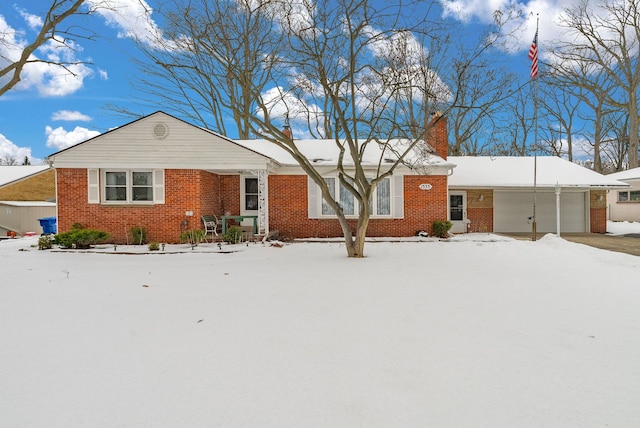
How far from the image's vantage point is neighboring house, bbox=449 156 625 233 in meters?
16.8

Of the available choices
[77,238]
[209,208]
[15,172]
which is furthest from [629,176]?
[15,172]

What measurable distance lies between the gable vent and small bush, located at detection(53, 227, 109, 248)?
3.91 m

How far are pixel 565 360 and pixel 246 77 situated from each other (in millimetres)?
9061

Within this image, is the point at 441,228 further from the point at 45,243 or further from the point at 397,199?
the point at 45,243

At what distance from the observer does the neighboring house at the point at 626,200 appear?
22.0m

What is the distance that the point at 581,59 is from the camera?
84.9 feet

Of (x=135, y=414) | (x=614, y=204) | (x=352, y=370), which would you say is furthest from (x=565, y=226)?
(x=135, y=414)

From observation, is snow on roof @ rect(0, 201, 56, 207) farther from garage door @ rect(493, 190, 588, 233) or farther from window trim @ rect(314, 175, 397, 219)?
garage door @ rect(493, 190, 588, 233)

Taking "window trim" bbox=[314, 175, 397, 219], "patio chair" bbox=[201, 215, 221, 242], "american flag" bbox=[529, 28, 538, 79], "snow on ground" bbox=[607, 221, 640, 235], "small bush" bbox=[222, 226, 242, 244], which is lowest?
"snow on ground" bbox=[607, 221, 640, 235]

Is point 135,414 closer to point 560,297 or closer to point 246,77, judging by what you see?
point 560,297

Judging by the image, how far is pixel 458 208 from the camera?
55.5 ft

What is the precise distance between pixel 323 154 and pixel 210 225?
→ 5720mm

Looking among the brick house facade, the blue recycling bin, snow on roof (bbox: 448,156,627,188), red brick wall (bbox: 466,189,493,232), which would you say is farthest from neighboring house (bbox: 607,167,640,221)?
the blue recycling bin

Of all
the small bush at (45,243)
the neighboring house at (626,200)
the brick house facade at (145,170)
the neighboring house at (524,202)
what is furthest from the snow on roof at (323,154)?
the neighboring house at (626,200)
